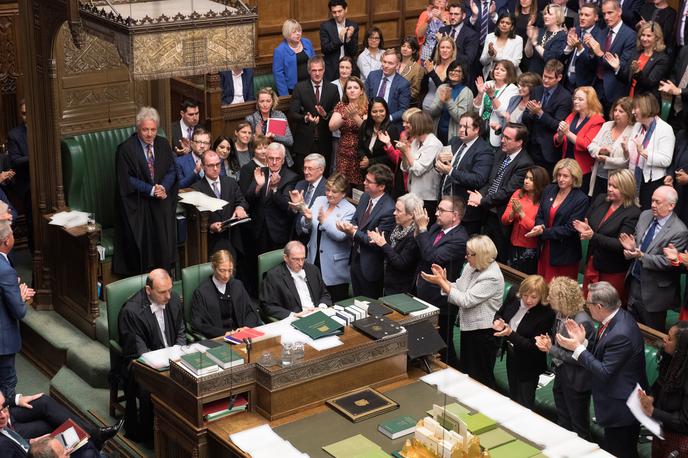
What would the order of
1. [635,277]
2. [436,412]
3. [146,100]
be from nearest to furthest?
[436,412], [635,277], [146,100]

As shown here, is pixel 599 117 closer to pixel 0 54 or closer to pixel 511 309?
pixel 511 309

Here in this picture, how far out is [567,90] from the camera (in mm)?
9992

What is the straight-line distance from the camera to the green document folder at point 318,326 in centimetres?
700

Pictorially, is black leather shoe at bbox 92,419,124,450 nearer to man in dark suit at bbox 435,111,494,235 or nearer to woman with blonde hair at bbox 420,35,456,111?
man in dark suit at bbox 435,111,494,235

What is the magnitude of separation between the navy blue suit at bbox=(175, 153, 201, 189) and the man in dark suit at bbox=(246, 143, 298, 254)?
1.43ft

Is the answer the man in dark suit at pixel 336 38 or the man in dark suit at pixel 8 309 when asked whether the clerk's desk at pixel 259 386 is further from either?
the man in dark suit at pixel 336 38

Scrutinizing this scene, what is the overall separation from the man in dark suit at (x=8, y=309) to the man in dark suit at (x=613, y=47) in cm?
494

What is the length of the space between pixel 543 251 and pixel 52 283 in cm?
368

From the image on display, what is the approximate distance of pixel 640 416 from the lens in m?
6.51

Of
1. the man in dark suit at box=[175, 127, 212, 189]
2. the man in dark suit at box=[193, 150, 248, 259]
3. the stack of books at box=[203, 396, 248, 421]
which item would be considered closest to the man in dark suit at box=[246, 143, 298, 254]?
the man in dark suit at box=[193, 150, 248, 259]

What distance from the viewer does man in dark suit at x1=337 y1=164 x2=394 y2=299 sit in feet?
28.0

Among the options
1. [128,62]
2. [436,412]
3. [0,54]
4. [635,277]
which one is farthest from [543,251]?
[0,54]

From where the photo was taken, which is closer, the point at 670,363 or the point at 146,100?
the point at 670,363

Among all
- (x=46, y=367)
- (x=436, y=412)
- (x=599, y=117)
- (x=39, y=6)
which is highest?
(x=39, y=6)
